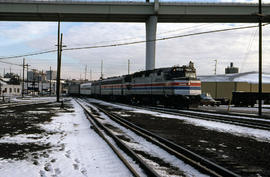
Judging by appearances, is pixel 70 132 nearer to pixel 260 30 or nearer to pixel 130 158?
pixel 130 158

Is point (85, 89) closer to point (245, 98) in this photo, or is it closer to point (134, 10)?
point (134, 10)

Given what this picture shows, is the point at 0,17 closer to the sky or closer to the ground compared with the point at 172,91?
closer to the sky

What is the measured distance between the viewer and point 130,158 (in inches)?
247

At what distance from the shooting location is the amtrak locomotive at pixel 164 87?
891 inches

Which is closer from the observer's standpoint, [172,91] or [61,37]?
[172,91]

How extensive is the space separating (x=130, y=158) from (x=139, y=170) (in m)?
1.02

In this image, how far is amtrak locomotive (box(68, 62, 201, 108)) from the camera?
2264 centimetres

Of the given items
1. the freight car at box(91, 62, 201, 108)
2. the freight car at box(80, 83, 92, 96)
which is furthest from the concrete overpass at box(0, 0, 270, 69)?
the freight car at box(80, 83, 92, 96)

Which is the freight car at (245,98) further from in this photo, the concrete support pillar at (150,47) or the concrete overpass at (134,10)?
the concrete support pillar at (150,47)

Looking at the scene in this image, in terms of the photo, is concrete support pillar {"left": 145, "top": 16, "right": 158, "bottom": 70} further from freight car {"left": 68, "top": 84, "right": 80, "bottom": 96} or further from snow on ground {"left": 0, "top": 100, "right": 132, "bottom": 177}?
freight car {"left": 68, "top": 84, "right": 80, "bottom": 96}

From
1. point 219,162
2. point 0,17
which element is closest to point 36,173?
point 219,162

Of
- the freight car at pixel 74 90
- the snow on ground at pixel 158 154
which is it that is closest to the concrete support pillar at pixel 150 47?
the snow on ground at pixel 158 154

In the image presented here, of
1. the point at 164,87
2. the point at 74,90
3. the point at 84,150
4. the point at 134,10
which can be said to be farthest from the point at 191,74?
the point at 74,90

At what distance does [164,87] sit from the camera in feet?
80.5
